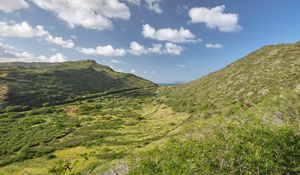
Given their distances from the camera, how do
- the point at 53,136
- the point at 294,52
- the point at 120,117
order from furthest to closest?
1. the point at 120,117
2. the point at 294,52
3. the point at 53,136

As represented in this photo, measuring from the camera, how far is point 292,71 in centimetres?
10306

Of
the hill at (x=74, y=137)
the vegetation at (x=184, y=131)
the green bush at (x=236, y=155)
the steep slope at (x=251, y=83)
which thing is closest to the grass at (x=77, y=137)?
the hill at (x=74, y=137)

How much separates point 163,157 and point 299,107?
22244 millimetres

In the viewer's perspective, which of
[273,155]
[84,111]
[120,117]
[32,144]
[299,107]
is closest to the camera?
[273,155]

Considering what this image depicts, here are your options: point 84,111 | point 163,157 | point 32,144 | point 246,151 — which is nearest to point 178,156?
point 163,157

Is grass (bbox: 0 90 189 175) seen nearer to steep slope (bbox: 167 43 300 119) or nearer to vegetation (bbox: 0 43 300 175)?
vegetation (bbox: 0 43 300 175)

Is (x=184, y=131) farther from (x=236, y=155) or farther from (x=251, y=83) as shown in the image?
(x=251, y=83)

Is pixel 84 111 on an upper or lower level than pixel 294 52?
lower

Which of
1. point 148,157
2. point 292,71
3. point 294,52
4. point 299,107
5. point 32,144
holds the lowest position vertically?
point 32,144

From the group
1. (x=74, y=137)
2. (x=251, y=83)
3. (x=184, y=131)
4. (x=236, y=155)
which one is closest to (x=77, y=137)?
(x=74, y=137)

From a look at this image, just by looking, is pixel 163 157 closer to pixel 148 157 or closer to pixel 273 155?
pixel 148 157

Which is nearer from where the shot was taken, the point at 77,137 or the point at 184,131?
the point at 184,131

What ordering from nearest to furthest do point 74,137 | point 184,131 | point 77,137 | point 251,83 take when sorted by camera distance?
point 184,131 < point 77,137 < point 74,137 < point 251,83

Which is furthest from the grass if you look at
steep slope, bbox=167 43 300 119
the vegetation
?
steep slope, bbox=167 43 300 119
